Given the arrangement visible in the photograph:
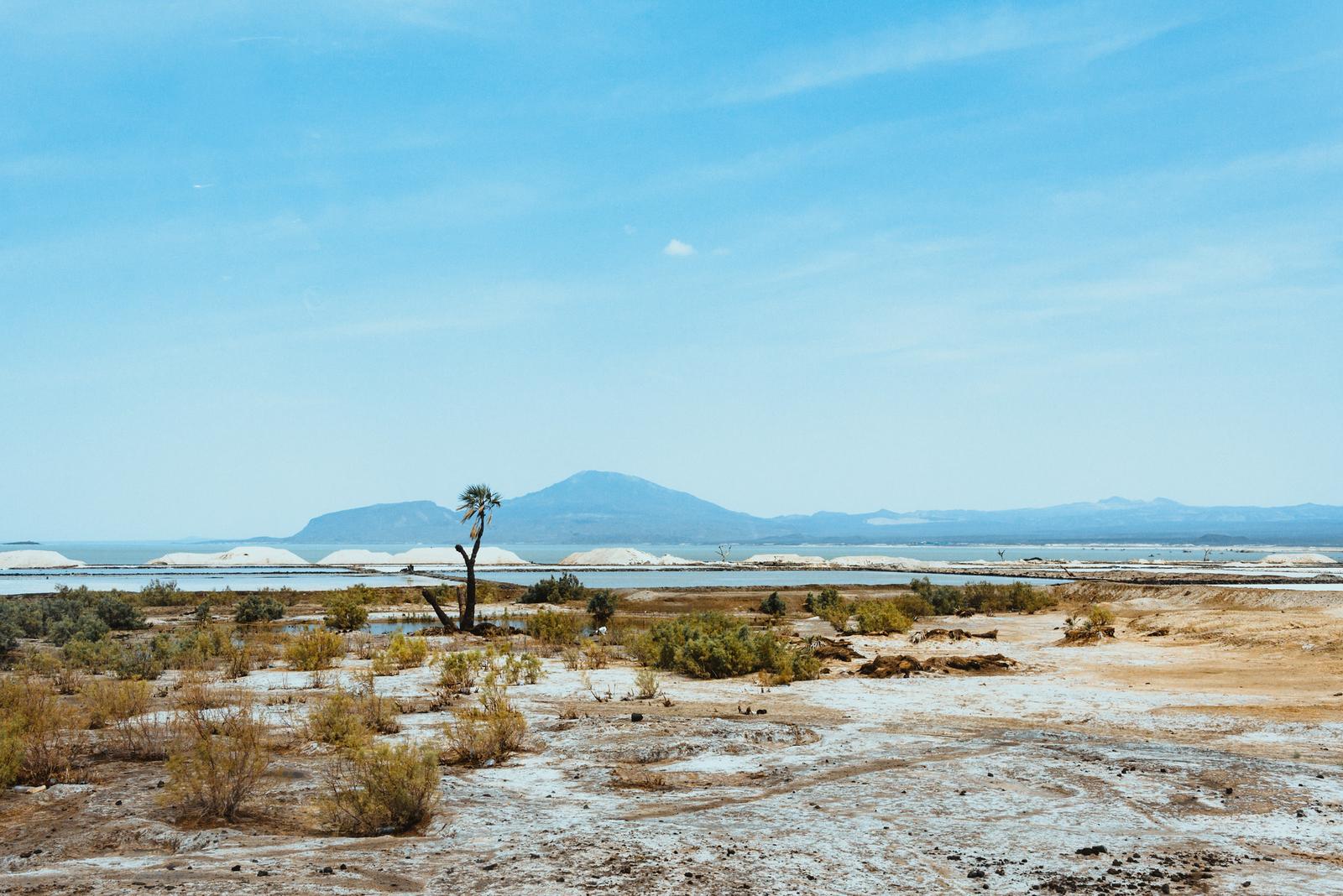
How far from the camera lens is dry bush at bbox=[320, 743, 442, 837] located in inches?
377

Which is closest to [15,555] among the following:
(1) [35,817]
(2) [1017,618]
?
(2) [1017,618]

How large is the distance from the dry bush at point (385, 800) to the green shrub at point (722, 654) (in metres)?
12.0

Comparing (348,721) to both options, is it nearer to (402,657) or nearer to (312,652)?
(402,657)

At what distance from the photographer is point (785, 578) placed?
101625 mm

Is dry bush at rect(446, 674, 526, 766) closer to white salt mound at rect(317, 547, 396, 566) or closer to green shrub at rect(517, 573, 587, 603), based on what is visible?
green shrub at rect(517, 573, 587, 603)

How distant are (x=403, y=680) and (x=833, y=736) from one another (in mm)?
10938

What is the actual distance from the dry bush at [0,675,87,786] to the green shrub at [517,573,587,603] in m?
43.5

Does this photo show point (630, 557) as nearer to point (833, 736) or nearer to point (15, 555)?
point (15, 555)

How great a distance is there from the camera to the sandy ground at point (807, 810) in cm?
815

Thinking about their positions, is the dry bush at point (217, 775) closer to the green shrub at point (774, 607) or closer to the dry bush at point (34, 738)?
the dry bush at point (34, 738)

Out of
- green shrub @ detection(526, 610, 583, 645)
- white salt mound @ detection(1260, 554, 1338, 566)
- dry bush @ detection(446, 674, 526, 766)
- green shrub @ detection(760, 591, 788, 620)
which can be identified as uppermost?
dry bush @ detection(446, 674, 526, 766)

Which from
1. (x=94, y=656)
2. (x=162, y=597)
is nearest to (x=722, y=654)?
(x=94, y=656)

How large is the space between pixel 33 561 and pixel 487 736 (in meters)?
143

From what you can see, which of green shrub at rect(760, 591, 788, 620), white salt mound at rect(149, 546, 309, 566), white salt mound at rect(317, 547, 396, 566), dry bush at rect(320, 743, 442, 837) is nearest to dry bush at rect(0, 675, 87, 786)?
dry bush at rect(320, 743, 442, 837)
